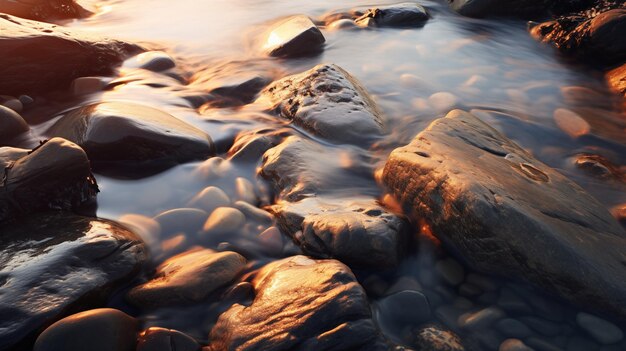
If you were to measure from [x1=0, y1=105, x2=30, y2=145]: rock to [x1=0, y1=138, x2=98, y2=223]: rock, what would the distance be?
894mm

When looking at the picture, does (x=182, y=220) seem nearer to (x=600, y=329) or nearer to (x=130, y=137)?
(x=130, y=137)

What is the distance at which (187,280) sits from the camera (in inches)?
92.4

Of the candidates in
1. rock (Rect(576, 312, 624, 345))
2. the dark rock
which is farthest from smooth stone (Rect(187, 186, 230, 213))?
the dark rock

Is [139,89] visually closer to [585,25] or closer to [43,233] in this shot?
[43,233]

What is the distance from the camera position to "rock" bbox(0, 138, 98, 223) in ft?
8.82

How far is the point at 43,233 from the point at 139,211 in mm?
584

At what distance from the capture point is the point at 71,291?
215 centimetres

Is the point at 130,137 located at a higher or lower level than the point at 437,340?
higher

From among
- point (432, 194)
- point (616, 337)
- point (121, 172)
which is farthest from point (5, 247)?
point (616, 337)

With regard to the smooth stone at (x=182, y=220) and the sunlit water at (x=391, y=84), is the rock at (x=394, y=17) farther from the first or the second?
the smooth stone at (x=182, y=220)

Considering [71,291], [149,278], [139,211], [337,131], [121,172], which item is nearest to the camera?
[71,291]

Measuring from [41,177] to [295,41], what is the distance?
147 inches

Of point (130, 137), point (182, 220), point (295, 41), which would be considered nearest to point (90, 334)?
point (182, 220)

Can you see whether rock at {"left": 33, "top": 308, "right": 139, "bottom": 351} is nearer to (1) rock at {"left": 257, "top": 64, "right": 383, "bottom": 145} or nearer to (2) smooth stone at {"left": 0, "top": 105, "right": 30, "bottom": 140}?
(1) rock at {"left": 257, "top": 64, "right": 383, "bottom": 145}
